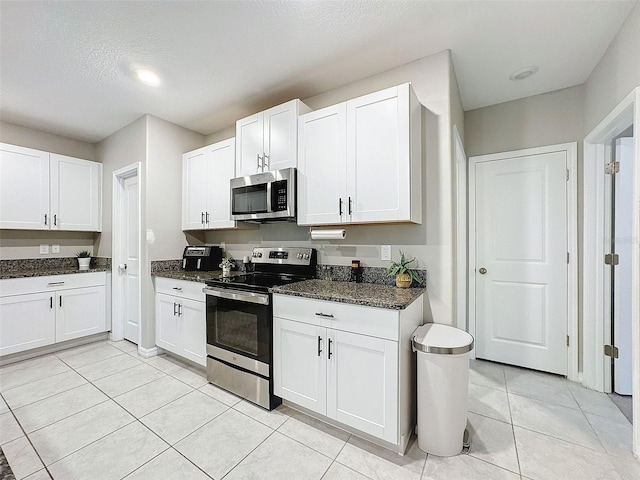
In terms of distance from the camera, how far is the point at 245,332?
224cm

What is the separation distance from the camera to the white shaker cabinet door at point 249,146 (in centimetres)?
269

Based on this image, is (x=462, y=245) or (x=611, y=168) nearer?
(x=611, y=168)

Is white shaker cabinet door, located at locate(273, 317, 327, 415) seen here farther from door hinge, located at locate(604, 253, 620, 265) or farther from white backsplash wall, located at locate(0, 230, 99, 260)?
white backsplash wall, located at locate(0, 230, 99, 260)

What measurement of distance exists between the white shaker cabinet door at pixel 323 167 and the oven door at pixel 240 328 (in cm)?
78

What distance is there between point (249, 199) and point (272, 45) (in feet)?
4.06

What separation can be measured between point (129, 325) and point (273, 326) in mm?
2597

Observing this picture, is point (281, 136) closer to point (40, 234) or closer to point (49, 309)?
point (49, 309)

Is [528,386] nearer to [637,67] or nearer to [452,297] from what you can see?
[452,297]

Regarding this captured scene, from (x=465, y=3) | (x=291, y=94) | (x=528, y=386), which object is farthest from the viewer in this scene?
(x=291, y=94)

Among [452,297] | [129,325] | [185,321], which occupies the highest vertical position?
[452,297]

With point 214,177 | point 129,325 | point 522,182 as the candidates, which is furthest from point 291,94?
point 129,325

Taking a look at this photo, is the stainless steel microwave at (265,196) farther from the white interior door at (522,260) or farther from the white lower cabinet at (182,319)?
the white interior door at (522,260)

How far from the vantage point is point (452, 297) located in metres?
2.07

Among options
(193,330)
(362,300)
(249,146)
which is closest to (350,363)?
(362,300)
